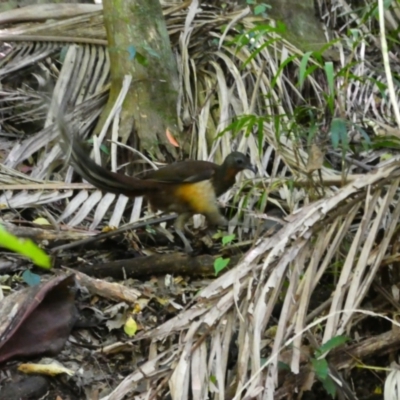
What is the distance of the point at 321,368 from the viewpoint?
2.46 meters

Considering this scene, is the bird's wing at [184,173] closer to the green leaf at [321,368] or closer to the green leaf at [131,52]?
the green leaf at [131,52]

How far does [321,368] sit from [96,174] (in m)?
1.44

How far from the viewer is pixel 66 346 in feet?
10.1

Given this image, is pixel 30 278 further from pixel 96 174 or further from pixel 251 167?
pixel 251 167

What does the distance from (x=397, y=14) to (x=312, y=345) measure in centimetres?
Result: 304

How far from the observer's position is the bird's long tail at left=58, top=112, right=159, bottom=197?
313 cm

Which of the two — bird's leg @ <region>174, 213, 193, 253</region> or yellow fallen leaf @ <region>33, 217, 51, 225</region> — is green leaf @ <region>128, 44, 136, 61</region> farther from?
yellow fallen leaf @ <region>33, 217, 51, 225</region>

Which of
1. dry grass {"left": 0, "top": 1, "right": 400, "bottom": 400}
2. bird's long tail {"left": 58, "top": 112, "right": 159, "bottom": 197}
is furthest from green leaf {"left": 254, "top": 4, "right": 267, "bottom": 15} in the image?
bird's long tail {"left": 58, "top": 112, "right": 159, "bottom": 197}

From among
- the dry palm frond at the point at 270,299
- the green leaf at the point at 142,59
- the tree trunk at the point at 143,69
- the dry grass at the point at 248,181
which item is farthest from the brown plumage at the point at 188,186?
the dry palm frond at the point at 270,299

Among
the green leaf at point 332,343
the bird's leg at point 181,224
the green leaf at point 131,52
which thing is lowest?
the bird's leg at point 181,224

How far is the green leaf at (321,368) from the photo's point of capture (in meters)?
2.43

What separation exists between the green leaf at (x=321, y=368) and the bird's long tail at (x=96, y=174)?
1.38m

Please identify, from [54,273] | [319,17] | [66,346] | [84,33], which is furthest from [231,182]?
[319,17]

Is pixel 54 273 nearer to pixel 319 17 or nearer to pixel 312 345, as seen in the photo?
pixel 312 345
